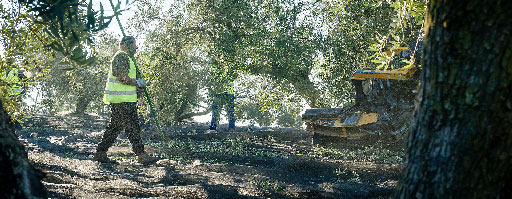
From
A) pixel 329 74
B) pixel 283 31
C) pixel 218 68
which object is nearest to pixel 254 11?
pixel 283 31

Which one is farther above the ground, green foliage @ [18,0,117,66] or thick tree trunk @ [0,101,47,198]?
green foliage @ [18,0,117,66]

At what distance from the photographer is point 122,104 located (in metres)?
7.71

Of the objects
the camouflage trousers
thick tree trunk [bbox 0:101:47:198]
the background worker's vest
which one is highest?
the background worker's vest

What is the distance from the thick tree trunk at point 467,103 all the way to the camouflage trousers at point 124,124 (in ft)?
19.9

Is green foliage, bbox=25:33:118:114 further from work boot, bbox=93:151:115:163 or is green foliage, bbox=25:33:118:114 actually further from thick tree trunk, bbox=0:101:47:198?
thick tree trunk, bbox=0:101:47:198

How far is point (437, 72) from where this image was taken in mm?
2492

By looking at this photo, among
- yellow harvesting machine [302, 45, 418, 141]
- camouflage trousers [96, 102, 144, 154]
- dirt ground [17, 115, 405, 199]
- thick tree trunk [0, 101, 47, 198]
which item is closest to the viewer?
thick tree trunk [0, 101, 47, 198]

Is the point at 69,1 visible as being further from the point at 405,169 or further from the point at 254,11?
the point at 254,11

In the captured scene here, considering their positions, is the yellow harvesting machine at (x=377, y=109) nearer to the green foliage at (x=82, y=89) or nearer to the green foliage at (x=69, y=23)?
the green foliage at (x=69, y=23)

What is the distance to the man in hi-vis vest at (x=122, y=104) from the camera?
7629 mm

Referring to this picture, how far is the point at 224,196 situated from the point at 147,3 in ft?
39.5

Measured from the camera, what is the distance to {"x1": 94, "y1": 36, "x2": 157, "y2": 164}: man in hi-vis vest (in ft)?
25.0

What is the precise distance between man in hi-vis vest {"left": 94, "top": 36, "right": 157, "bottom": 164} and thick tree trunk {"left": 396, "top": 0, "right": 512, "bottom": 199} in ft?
19.8

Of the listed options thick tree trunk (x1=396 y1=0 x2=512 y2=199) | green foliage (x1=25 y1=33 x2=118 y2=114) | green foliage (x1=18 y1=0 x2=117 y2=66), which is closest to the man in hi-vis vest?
green foliage (x1=18 y1=0 x2=117 y2=66)
